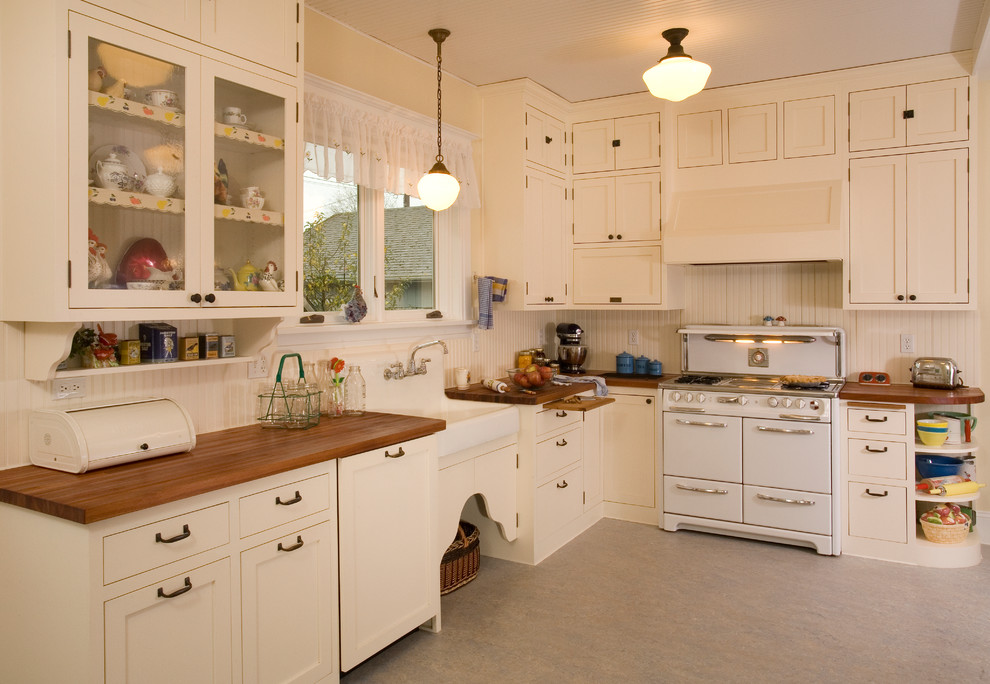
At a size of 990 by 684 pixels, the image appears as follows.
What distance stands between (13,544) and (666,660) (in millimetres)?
2325

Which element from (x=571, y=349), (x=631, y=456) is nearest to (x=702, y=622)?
(x=631, y=456)

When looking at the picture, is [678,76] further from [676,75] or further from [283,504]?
[283,504]

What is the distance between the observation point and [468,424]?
3365 millimetres

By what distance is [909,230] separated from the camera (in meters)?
4.04

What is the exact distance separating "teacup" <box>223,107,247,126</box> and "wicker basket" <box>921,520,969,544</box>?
12.8ft

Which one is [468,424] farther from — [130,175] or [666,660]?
[130,175]

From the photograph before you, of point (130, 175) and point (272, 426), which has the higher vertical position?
point (130, 175)

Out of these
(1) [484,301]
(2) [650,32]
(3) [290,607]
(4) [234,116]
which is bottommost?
(3) [290,607]

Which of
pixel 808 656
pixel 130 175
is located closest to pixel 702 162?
pixel 808 656

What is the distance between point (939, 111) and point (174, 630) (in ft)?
14.4

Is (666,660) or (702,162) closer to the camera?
(666,660)

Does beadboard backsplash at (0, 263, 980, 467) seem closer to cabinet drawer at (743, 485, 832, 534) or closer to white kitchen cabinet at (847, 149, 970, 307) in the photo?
white kitchen cabinet at (847, 149, 970, 307)

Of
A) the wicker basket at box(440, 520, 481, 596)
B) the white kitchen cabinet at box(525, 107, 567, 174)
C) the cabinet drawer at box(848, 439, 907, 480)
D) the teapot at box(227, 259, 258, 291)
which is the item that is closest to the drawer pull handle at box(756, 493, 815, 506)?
the cabinet drawer at box(848, 439, 907, 480)

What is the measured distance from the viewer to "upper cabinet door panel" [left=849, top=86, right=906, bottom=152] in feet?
13.3
